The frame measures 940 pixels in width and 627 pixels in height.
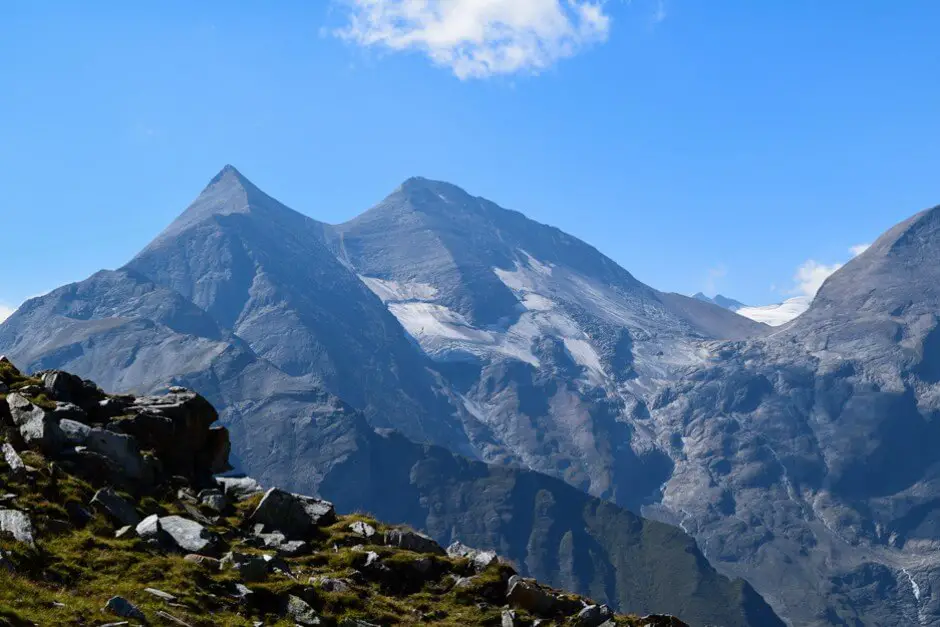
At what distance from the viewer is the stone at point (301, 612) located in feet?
96.2

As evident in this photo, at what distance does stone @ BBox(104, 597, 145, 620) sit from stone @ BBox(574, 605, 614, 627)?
14.8 meters

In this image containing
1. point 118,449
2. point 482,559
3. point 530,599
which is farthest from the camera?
point 118,449

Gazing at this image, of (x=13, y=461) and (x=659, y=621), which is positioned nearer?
(x=13, y=461)

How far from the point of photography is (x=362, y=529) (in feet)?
128

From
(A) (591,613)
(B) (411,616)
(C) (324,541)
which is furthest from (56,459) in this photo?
(A) (591,613)

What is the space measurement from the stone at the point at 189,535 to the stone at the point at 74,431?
5050mm

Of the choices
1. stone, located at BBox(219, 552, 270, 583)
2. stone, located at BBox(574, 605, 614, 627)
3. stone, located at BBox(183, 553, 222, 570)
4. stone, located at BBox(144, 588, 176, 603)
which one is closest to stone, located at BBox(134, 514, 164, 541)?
stone, located at BBox(183, 553, 222, 570)

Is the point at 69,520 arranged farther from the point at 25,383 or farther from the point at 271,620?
the point at 25,383

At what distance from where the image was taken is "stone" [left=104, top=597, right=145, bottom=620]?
26.0 m

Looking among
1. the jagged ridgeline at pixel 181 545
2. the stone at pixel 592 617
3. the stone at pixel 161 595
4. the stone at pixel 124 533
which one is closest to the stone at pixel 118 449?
the jagged ridgeline at pixel 181 545

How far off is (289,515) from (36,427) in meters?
9.89

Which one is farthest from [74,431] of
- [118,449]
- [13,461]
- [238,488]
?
[238,488]

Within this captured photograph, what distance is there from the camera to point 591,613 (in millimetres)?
34094

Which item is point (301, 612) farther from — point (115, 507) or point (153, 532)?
point (115, 507)
